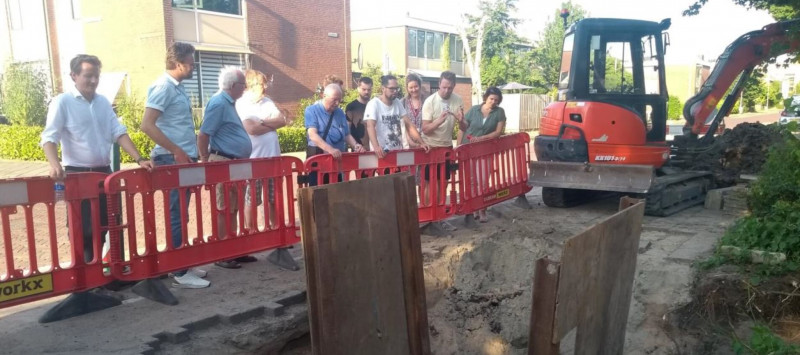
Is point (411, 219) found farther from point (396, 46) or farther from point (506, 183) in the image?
point (396, 46)

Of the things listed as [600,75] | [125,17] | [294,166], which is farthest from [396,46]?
[294,166]

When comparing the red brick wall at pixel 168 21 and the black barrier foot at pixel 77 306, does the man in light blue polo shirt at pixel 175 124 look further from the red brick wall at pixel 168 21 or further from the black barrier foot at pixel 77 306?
the red brick wall at pixel 168 21

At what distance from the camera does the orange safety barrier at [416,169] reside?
5715 millimetres

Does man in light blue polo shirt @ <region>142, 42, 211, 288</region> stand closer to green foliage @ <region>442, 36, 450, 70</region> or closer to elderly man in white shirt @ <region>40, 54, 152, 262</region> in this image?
elderly man in white shirt @ <region>40, 54, 152, 262</region>

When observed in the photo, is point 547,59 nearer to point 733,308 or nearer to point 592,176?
point 592,176

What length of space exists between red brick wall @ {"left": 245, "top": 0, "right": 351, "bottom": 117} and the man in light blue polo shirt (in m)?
17.9

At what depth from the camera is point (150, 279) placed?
4441 mm

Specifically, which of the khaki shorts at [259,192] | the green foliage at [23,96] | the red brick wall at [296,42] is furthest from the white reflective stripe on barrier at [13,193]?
the red brick wall at [296,42]

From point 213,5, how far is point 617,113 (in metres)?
17.3

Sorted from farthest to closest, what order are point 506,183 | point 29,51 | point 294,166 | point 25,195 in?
point 29,51 < point 506,183 < point 294,166 < point 25,195

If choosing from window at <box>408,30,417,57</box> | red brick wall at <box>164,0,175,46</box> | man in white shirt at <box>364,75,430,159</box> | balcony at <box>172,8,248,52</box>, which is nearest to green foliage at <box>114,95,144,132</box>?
red brick wall at <box>164,0,175,46</box>

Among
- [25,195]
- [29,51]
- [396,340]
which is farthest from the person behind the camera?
[29,51]

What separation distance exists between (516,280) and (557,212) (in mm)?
2769

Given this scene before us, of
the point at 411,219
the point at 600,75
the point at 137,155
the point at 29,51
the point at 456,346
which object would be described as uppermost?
the point at 29,51
